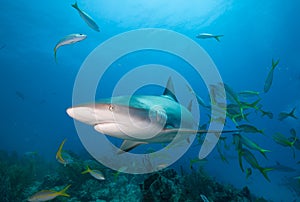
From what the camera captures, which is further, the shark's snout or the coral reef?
the coral reef

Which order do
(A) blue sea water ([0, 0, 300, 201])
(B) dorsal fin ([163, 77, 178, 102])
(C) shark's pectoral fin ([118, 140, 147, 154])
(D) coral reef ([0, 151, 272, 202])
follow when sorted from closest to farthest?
(C) shark's pectoral fin ([118, 140, 147, 154]) < (D) coral reef ([0, 151, 272, 202]) < (B) dorsal fin ([163, 77, 178, 102]) < (A) blue sea water ([0, 0, 300, 201])

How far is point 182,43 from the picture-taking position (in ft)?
117

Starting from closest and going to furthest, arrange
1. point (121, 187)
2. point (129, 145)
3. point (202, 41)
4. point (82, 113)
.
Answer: point (82, 113), point (129, 145), point (121, 187), point (202, 41)

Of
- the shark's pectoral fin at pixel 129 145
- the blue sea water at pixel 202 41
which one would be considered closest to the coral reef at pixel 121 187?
the shark's pectoral fin at pixel 129 145

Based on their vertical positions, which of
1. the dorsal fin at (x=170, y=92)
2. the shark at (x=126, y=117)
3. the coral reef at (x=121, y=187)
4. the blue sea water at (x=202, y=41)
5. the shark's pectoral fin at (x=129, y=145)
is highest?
the blue sea water at (x=202, y=41)

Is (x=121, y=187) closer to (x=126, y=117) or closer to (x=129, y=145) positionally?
(x=129, y=145)

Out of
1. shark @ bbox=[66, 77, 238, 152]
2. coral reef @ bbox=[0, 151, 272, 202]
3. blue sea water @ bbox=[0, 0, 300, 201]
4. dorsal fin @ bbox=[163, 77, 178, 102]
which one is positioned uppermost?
blue sea water @ bbox=[0, 0, 300, 201]

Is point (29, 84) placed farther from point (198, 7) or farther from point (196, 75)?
point (198, 7)

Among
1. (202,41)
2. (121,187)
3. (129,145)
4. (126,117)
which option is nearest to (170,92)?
(129,145)

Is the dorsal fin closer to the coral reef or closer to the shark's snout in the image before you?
the coral reef

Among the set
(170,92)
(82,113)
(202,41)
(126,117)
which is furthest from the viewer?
(202,41)

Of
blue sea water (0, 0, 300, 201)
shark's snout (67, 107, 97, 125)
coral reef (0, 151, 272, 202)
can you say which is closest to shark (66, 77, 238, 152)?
shark's snout (67, 107, 97, 125)

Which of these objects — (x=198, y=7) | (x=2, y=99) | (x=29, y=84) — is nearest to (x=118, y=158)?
(x=198, y=7)

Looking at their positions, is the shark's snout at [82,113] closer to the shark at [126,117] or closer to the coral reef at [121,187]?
the shark at [126,117]
